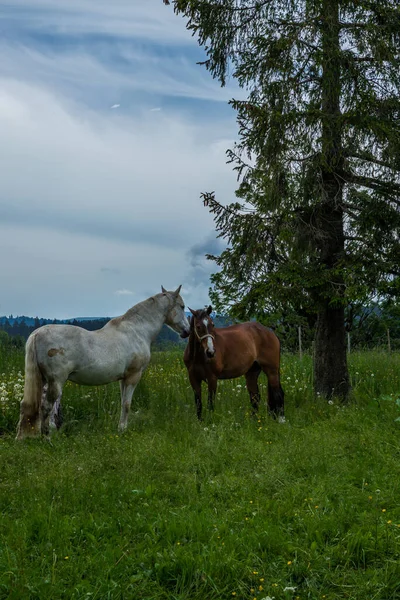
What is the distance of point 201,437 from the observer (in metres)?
8.30

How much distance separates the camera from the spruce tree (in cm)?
1112

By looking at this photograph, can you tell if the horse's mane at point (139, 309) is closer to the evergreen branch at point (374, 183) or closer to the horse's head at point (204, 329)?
the horse's head at point (204, 329)

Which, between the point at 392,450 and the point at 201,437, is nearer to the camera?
the point at 392,450

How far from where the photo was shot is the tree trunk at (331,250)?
11414 mm

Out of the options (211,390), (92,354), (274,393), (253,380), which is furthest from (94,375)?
(274,393)

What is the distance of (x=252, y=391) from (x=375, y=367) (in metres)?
4.90

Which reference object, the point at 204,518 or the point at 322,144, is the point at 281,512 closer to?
the point at 204,518

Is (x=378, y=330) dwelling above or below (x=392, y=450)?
above

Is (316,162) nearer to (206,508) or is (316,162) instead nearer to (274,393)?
(274,393)

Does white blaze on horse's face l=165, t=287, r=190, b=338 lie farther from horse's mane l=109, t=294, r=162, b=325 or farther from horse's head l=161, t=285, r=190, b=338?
horse's mane l=109, t=294, r=162, b=325

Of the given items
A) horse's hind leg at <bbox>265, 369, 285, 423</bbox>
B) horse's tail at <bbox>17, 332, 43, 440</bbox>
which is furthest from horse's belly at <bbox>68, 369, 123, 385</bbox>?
horse's hind leg at <bbox>265, 369, 285, 423</bbox>

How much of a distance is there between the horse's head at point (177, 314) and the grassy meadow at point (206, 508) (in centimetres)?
132

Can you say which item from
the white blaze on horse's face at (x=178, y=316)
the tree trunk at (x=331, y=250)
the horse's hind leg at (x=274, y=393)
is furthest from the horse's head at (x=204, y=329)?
the tree trunk at (x=331, y=250)

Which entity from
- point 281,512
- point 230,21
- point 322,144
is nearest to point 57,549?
point 281,512
